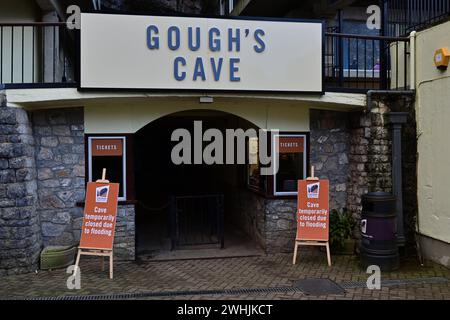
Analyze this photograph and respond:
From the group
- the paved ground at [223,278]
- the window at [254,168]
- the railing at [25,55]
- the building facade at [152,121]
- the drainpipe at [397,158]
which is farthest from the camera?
the window at [254,168]

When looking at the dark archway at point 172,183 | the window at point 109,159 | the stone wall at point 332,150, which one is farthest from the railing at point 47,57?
the dark archway at point 172,183

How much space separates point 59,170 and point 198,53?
2.98 metres

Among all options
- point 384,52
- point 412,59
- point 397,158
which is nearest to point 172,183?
point 384,52

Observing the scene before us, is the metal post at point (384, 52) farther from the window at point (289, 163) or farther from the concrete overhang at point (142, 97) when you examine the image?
the window at point (289, 163)

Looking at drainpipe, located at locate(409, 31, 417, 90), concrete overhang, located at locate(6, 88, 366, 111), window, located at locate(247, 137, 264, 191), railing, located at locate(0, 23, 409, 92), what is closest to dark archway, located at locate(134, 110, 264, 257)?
window, located at locate(247, 137, 264, 191)

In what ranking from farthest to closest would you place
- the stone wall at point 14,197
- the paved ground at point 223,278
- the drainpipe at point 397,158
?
the drainpipe at point 397,158, the stone wall at point 14,197, the paved ground at point 223,278

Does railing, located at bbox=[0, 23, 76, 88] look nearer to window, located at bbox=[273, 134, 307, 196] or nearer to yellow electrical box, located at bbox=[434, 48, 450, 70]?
window, located at bbox=[273, 134, 307, 196]

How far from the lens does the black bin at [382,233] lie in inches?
253

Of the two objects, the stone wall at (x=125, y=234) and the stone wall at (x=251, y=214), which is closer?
the stone wall at (x=125, y=234)

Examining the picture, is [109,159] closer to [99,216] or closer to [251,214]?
[99,216]

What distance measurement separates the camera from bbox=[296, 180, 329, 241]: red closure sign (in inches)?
271

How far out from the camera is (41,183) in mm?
6863

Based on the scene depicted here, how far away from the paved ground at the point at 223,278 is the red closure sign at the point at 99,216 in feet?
1.74
